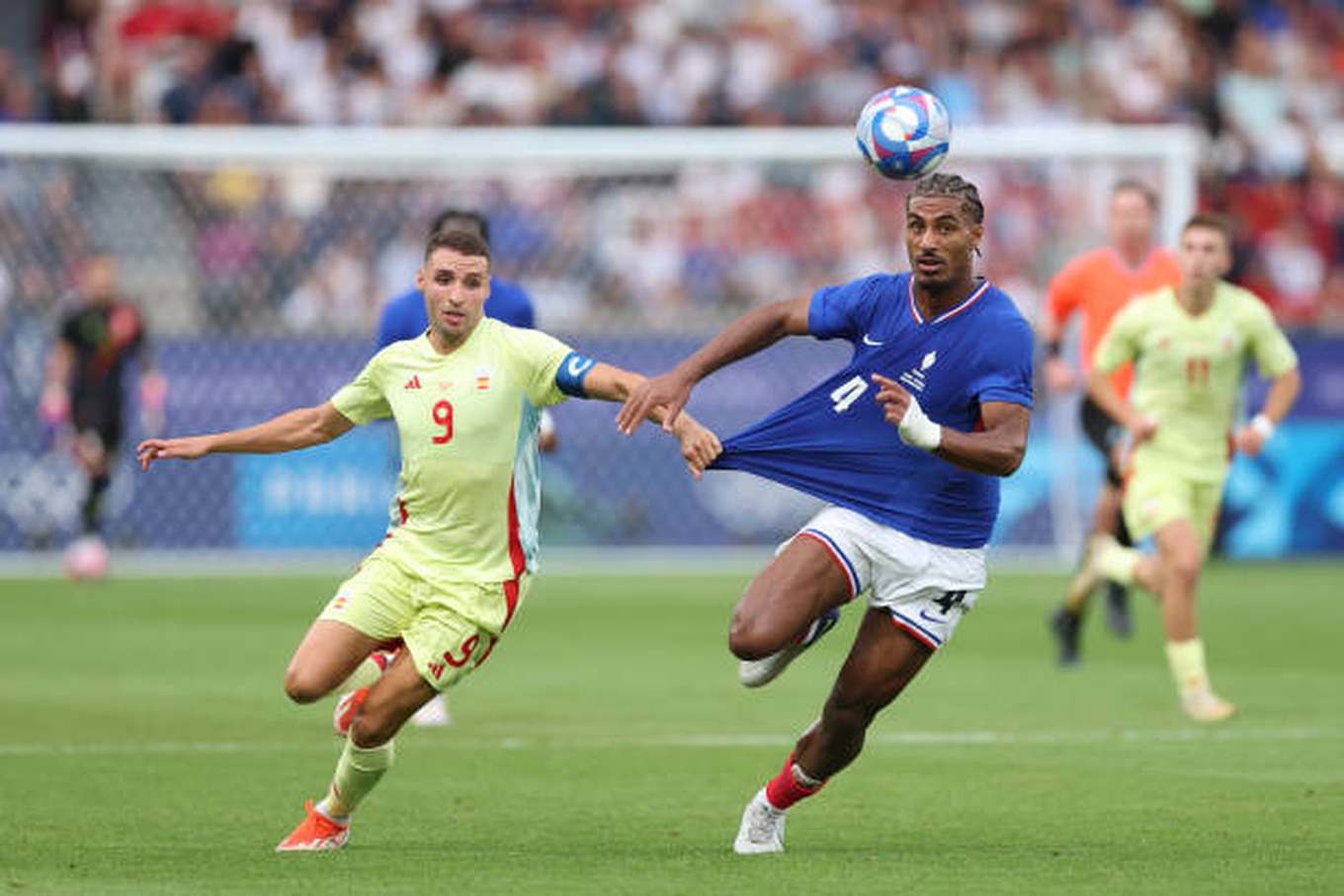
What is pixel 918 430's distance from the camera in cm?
791

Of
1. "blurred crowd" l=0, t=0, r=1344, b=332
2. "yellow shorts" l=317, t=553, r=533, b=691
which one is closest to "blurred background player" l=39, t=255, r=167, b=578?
"blurred crowd" l=0, t=0, r=1344, b=332

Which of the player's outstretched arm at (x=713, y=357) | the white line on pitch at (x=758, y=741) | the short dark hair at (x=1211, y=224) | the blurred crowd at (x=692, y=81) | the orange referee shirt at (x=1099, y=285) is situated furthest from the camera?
the blurred crowd at (x=692, y=81)

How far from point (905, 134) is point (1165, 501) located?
172 inches

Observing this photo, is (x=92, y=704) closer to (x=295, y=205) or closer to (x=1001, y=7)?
(x=295, y=205)

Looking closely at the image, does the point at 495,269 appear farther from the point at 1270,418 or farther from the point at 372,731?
the point at 372,731

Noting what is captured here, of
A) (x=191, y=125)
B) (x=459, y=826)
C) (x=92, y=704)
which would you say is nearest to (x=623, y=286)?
(x=191, y=125)

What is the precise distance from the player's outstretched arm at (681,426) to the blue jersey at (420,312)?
349 cm

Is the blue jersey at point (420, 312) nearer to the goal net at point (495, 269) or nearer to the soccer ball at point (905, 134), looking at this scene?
the soccer ball at point (905, 134)

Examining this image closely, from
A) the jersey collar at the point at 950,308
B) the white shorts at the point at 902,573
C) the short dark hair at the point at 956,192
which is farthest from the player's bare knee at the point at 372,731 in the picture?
the short dark hair at the point at 956,192

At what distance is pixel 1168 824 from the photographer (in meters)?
9.26

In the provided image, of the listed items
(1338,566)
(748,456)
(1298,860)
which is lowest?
(1338,566)

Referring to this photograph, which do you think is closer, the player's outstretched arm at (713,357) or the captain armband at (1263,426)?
the player's outstretched arm at (713,357)

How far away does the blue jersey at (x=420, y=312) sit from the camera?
39.9ft

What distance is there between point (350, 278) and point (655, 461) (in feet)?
11.0
